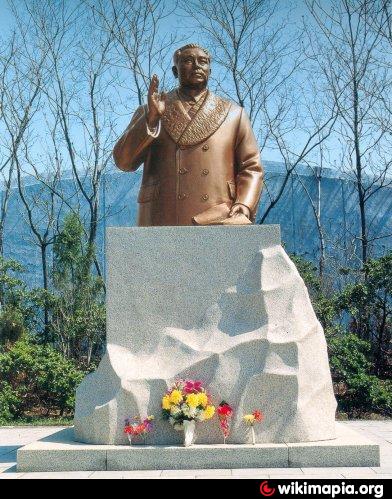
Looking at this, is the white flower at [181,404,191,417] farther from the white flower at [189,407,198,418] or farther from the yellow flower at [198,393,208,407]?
the yellow flower at [198,393,208,407]

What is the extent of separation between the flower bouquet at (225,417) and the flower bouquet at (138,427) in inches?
20.0

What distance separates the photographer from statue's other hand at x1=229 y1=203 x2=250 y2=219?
5.89m

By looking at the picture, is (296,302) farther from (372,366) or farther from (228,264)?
(372,366)

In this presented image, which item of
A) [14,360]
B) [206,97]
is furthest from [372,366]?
[206,97]

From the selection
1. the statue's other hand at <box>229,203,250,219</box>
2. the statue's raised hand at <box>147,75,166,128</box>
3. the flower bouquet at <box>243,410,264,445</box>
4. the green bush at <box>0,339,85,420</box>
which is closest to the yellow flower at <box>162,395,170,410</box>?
the flower bouquet at <box>243,410,264,445</box>

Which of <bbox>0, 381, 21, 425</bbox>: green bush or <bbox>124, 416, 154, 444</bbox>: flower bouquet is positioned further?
<bbox>0, 381, 21, 425</bbox>: green bush

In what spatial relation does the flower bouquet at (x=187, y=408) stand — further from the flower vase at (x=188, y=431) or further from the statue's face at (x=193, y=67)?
the statue's face at (x=193, y=67)

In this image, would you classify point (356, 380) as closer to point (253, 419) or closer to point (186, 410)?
point (253, 419)

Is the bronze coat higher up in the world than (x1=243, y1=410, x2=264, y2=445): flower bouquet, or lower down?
higher up

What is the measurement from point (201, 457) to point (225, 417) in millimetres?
351

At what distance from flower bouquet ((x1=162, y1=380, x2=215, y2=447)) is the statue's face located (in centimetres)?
261

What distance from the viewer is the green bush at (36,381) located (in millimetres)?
9883

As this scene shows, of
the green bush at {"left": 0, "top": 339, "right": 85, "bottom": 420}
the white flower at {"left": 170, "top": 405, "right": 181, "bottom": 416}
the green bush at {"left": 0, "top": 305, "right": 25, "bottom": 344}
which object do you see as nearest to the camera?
the white flower at {"left": 170, "top": 405, "right": 181, "bottom": 416}

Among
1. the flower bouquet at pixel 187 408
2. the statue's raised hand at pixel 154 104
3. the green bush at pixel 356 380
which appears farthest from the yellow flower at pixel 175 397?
the green bush at pixel 356 380
